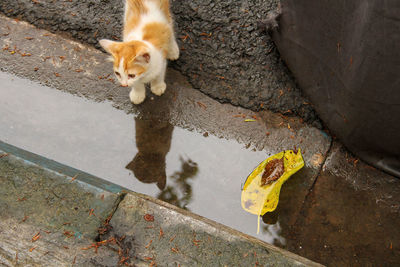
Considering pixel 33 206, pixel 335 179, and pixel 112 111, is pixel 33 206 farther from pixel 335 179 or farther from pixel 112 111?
pixel 335 179

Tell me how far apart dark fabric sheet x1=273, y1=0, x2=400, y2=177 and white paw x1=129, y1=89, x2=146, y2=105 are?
3.54ft

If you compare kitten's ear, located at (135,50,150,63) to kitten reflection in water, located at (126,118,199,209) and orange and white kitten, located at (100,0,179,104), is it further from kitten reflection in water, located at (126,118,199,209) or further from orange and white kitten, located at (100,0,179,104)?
kitten reflection in water, located at (126,118,199,209)

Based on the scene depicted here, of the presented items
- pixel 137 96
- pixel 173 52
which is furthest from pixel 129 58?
pixel 173 52

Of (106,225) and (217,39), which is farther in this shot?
(217,39)

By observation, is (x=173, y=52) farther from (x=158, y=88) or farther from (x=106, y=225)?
(x=106, y=225)

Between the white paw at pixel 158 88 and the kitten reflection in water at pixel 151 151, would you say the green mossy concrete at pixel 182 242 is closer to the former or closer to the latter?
the kitten reflection in water at pixel 151 151

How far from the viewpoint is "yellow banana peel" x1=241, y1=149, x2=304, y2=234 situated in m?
2.18

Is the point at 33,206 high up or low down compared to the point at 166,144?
up

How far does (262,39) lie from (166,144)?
1142mm

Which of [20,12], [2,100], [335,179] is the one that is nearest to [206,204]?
[335,179]

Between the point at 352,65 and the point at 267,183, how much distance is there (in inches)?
33.5

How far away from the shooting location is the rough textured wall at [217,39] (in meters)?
2.61

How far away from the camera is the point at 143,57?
207cm

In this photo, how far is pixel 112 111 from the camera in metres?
2.56
